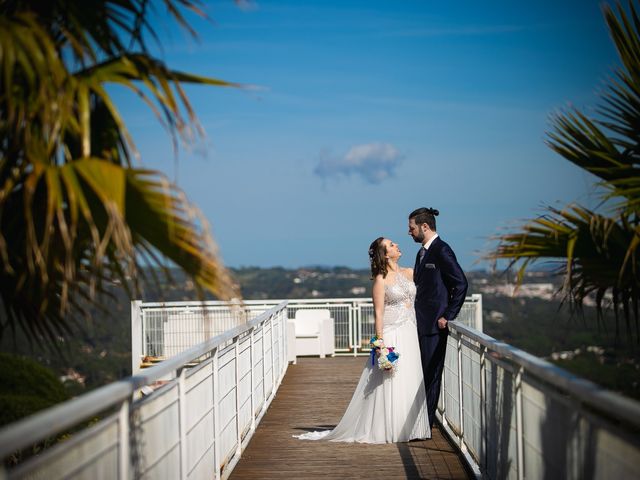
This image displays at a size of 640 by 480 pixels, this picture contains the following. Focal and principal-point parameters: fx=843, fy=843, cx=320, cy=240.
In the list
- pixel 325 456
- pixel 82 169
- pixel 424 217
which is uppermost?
pixel 424 217

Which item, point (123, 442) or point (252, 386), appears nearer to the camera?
point (123, 442)

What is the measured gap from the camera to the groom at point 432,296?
26.7ft

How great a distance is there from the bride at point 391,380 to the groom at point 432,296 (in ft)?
0.45

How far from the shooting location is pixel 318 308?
62.8ft

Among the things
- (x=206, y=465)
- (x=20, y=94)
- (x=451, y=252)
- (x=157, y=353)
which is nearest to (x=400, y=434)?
(x=451, y=252)

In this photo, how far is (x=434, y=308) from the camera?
26.7 ft

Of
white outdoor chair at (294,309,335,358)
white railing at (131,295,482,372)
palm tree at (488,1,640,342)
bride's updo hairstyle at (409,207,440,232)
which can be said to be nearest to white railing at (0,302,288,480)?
palm tree at (488,1,640,342)

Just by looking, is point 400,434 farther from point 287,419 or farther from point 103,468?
point 103,468

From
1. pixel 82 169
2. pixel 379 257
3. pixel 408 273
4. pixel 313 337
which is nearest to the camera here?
pixel 82 169

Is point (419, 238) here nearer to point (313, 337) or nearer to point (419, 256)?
point (419, 256)

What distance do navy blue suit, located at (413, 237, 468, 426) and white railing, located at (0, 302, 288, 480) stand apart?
5.79 ft

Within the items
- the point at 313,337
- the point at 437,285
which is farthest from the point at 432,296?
the point at 313,337

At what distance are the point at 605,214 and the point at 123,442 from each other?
241 centimetres

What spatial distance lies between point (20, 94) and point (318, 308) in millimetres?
16090
